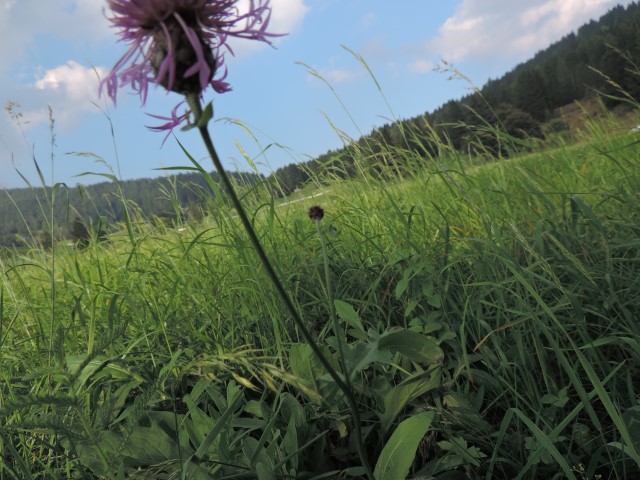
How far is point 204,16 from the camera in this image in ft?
2.43

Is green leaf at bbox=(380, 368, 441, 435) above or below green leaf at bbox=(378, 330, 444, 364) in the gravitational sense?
below

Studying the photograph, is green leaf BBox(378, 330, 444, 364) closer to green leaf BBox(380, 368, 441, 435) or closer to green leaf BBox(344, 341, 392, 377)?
green leaf BBox(344, 341, 392, 377)

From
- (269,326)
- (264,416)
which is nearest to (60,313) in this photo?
(269,326)

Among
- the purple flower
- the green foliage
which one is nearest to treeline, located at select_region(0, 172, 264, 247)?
the green foliage

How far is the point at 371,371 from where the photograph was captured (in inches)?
57.9

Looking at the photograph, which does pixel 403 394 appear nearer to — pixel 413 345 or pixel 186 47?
pixel 413 345

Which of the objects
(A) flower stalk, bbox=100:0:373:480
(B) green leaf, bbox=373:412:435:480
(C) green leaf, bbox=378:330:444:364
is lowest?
(B) green leaf, bbox=373:412:435:480

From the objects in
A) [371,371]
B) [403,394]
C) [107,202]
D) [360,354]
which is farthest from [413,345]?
[107,202]

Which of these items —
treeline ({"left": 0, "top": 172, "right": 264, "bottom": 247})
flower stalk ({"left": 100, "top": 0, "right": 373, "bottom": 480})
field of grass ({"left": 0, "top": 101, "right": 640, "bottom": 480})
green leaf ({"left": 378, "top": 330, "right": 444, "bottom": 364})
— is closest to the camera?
flower stalk ({"left": 100, "top": 0, "right": 373, "bottom": 480})

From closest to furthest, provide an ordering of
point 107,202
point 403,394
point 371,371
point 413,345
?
point 413,345 → point 403,394 → point 371,371 → point 107,202

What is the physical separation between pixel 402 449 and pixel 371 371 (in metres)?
0.49

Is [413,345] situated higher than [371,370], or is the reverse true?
[413,345]

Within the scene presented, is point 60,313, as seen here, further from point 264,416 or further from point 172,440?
point 264,416

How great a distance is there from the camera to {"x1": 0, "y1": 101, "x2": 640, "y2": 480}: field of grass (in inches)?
41.1
